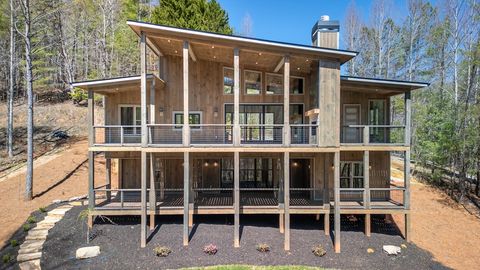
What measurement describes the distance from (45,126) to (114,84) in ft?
60.0

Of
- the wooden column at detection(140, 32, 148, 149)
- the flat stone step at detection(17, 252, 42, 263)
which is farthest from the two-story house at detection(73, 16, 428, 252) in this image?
the flat stone step at detection(17, 252, 42, 263)

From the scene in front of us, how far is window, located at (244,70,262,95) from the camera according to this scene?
42.6ft

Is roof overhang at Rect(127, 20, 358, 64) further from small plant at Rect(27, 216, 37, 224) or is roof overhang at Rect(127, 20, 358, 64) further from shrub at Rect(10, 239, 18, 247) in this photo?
small plant at Rect(27, 216, 37, 224)

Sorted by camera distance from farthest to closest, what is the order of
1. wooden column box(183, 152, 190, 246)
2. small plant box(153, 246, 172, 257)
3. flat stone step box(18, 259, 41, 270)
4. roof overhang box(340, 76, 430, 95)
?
roof overhang box(340, 76, 430, 95) → wooden column box(183, 152, 190, 246) → small plant box(153, 246, 172, 257) → flat stone step box(18, 259, 41, 270)

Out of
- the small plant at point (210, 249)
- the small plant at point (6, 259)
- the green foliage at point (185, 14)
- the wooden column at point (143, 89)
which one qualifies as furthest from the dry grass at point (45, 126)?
A: the small plant at point (210, 249)

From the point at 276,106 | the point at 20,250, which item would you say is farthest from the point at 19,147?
the point at 276,106

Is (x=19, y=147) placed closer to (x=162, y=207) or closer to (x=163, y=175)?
(x=163, y=175)

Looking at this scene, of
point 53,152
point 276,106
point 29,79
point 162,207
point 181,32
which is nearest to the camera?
point 181,32

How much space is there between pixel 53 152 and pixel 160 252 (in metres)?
15.6

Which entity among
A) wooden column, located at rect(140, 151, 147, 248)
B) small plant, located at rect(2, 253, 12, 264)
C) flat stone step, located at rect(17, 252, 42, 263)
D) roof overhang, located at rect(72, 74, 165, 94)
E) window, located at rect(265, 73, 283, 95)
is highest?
window, located at rect(265, 73, 283, 95)

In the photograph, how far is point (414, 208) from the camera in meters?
14.3

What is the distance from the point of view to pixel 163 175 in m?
12.9

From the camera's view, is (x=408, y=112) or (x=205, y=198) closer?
(x=408, y=112)

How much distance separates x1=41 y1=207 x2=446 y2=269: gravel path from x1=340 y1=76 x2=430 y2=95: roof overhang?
20.5 feet
